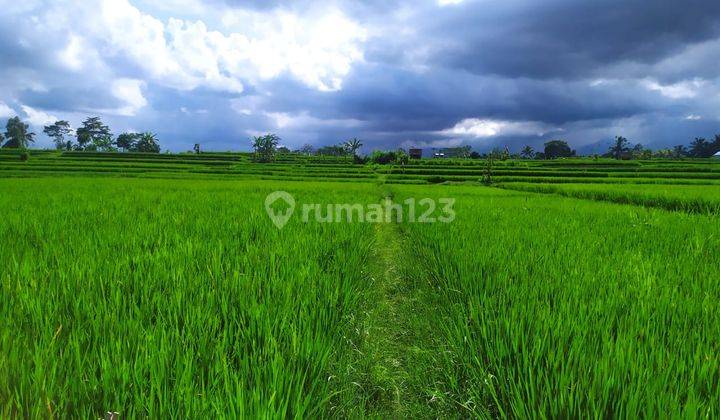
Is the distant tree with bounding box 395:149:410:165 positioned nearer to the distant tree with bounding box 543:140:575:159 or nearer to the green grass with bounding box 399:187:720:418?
the green grass with bounding box 399:187:720:418

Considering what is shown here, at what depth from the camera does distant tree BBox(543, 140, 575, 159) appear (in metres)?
113

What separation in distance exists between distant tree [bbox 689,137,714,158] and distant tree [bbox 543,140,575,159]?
35005mm

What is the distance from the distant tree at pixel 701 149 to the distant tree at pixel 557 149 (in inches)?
1378

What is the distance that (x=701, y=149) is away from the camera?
105 metres

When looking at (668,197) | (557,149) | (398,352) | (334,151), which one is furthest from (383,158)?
(557,149)

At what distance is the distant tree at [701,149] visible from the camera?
10322cm

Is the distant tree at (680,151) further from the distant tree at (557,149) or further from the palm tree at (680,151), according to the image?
the distant tree at (557,149)

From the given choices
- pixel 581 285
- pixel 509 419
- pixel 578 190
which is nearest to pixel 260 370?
pixel 509 419

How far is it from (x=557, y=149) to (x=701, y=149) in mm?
39264

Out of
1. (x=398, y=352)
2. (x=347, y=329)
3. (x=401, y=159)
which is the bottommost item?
(x=398, y=352)

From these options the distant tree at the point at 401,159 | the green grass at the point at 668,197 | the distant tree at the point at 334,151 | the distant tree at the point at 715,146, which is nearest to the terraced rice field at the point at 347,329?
the green grass at the point at 668,197

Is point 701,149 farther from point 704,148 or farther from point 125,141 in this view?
point 125,141

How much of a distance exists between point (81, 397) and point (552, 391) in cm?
151

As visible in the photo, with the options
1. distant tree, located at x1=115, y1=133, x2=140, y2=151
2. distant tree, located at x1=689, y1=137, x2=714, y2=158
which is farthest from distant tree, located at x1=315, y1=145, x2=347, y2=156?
distant tree, located at x1=689, y1=137, x2=714, y2=158
